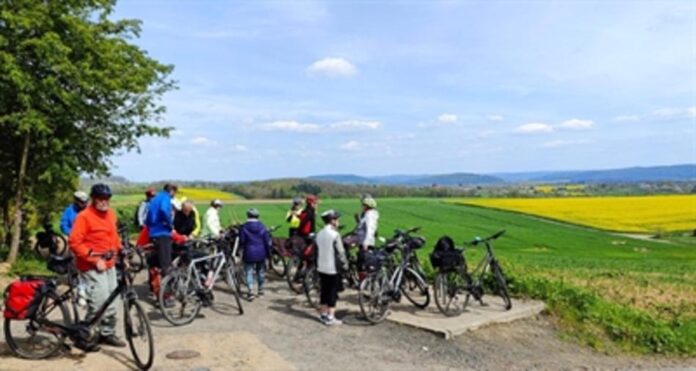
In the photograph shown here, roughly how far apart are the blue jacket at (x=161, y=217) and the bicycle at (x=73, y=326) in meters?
2.24

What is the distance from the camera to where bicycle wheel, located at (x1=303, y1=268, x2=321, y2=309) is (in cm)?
1020

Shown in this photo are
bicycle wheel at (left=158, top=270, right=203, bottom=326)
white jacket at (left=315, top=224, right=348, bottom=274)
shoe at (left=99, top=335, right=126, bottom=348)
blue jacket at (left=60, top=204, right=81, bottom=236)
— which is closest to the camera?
shoe at (left=99, top=335, right=126, bottom=348)

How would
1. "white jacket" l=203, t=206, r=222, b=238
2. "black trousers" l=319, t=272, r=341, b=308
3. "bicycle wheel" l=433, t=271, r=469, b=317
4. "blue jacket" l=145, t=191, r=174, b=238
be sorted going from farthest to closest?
1. "white jacket" l=203, t=206, r=222, b=238
2. "bicycle wheel" l=433, t=271, r=469, b=317
3. "blue jacket" l=145, t=191, r=174, b=238
4. "black trousers" l=319, t=272, r=341, b=308

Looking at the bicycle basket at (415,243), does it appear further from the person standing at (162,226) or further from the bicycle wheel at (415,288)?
the person standing at (162,226)

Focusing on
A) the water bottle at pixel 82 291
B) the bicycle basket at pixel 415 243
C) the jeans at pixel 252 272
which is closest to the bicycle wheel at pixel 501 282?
the bicycle basket at pixel 415 243

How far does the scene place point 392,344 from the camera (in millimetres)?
8188

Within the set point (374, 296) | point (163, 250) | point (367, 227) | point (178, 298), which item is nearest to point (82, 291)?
point (178, 298)

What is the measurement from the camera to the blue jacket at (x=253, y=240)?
33.5ft

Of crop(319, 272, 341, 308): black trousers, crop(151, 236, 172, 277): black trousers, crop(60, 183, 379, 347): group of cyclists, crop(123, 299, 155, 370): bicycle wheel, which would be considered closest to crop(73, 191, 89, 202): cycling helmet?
crop(60, 183, 379, 347): group of cyclists

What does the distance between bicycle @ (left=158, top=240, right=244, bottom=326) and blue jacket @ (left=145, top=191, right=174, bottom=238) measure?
1.73 ft

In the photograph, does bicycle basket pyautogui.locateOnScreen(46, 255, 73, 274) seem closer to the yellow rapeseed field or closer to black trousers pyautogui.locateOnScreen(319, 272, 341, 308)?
black trousers pyautogui.locateOnScreen(319, 272, 341, 308)

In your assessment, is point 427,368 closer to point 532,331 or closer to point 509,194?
point 532,331

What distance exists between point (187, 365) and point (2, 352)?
98.1 inches

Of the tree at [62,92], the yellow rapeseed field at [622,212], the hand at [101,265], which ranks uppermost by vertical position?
the tree at [62,92]
